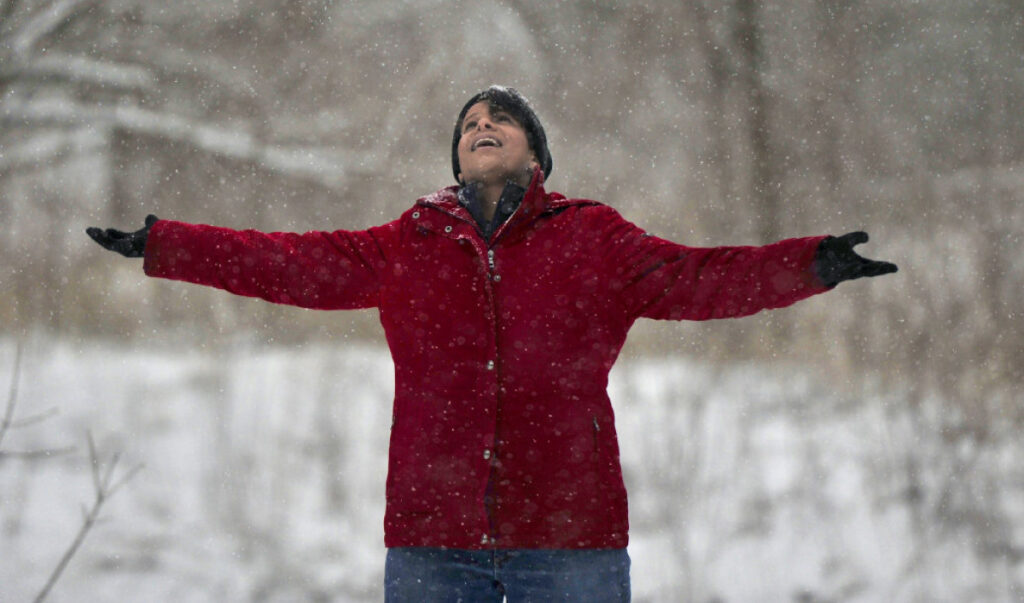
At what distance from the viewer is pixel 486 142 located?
1.38 m

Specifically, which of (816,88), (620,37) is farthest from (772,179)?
(620,37)

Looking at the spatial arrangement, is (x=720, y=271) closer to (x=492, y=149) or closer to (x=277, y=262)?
(x=492, y=149)

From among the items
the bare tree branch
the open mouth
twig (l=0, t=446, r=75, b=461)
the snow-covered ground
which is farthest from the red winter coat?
the bare tree branch

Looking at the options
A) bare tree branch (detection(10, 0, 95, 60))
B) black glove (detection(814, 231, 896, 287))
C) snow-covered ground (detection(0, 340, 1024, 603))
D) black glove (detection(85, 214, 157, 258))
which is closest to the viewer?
black glove (detection(814, 231, 896, 287))

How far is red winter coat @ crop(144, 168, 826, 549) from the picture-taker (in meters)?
1.15

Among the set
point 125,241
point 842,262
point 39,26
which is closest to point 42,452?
point 39,26

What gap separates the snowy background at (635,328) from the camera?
7.56ft

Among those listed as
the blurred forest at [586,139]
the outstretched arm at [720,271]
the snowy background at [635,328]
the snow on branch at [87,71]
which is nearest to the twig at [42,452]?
the snowy background at [635,328]

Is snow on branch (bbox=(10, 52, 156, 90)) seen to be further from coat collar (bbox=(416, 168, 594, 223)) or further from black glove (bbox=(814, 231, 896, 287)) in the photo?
black glove (bbox=(814, 231, 896, 287))

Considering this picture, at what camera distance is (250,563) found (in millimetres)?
2318

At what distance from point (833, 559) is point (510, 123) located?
1.59 meters

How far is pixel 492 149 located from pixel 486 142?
0.8 inches

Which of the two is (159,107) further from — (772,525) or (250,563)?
(772,525)

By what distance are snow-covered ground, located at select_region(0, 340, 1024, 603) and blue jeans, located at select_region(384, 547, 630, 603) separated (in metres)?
1.23
